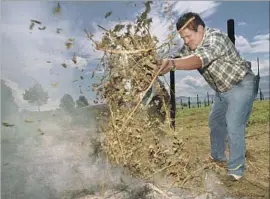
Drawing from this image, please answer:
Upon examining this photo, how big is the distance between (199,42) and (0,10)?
2.48 meters

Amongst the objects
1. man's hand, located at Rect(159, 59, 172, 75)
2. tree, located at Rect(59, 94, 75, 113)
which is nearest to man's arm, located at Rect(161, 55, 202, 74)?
man's hand, located at Rect(159, 59, 172, 75)

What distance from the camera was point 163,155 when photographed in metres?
4.62

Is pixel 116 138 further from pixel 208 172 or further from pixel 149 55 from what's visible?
pixel 208 172

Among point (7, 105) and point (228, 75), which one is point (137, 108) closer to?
point (228, 75)

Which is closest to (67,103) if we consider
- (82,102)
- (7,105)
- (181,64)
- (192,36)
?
(82,102)

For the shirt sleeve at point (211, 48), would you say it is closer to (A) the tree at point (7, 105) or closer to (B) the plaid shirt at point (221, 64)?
(B) the plaid shirt at point (221, 64)

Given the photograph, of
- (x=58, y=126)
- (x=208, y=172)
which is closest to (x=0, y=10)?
(x=58, y=126)

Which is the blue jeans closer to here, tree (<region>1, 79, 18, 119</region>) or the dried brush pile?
the dried brush pile

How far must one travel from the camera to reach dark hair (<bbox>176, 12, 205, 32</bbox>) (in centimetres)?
464

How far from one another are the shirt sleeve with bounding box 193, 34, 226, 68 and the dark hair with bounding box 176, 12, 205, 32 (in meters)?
0.24

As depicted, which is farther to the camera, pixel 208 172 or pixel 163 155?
pixel 208 172

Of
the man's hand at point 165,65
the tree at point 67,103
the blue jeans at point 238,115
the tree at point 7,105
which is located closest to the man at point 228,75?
the blue jeans at point 238,115

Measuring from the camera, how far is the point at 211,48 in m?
4.56

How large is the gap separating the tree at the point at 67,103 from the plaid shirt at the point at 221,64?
1581 millimetres
